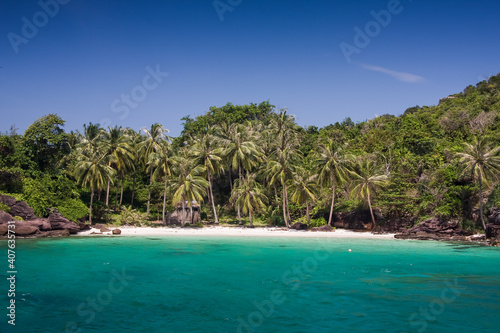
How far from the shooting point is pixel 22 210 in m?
34.3

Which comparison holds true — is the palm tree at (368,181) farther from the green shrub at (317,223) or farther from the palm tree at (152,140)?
the palm tree at (152,140)

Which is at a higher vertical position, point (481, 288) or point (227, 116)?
point (227, 116)

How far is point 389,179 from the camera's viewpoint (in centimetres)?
4150

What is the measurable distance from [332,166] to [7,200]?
31.3 meters

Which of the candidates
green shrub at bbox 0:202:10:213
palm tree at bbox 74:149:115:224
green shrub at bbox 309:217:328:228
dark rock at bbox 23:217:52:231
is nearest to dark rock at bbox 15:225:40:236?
dark rock at bbox 23:217:52:231

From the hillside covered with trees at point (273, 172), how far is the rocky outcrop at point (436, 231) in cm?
63

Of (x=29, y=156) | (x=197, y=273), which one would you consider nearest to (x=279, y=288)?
(x=197, y=273)

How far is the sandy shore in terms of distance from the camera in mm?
38438

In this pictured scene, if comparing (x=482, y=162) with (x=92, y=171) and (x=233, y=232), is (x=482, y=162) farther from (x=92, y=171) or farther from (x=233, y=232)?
(x=92, y=171)

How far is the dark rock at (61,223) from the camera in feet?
118

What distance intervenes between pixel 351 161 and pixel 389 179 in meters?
4.40

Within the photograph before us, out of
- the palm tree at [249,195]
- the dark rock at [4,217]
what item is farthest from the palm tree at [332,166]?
the dark rock at [4,217]

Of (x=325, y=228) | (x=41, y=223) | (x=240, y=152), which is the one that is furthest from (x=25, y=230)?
(x=325, y=228)

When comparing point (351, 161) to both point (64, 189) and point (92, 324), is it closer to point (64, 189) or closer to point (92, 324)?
point (64, 189)
